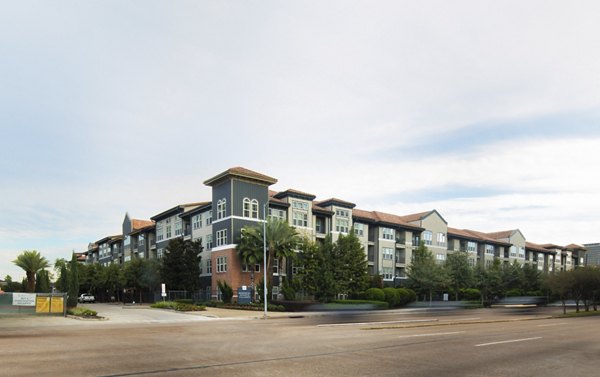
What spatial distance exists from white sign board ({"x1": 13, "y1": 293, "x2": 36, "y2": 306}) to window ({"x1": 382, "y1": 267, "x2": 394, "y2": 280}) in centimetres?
5016

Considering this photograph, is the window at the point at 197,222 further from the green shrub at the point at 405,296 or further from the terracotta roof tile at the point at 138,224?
the green shrub at the point at 405,296

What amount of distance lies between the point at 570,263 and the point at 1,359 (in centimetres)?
13359

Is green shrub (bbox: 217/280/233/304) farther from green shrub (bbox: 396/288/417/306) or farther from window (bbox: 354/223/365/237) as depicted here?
window (bbox: 354/223/365/237)

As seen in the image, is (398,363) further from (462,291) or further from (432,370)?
(462,291)

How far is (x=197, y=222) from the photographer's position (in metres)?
66.1

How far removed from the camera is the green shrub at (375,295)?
57.4 metres

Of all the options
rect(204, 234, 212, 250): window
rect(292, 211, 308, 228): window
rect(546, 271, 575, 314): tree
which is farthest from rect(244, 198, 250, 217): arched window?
rect(546, 271, 575, 314): tree

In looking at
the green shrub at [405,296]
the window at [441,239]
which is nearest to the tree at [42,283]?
the green shrub at [405,296]

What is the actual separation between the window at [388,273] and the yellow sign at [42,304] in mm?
49046

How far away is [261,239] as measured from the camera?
51.6 m

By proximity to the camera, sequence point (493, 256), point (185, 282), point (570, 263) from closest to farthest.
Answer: point (185, 282) < point (493, 256) < point (570, 263)

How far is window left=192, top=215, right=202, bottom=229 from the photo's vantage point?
214 ft

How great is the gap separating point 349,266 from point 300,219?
1030 centimetres

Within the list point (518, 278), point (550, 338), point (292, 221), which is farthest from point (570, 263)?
point (550, 338)
